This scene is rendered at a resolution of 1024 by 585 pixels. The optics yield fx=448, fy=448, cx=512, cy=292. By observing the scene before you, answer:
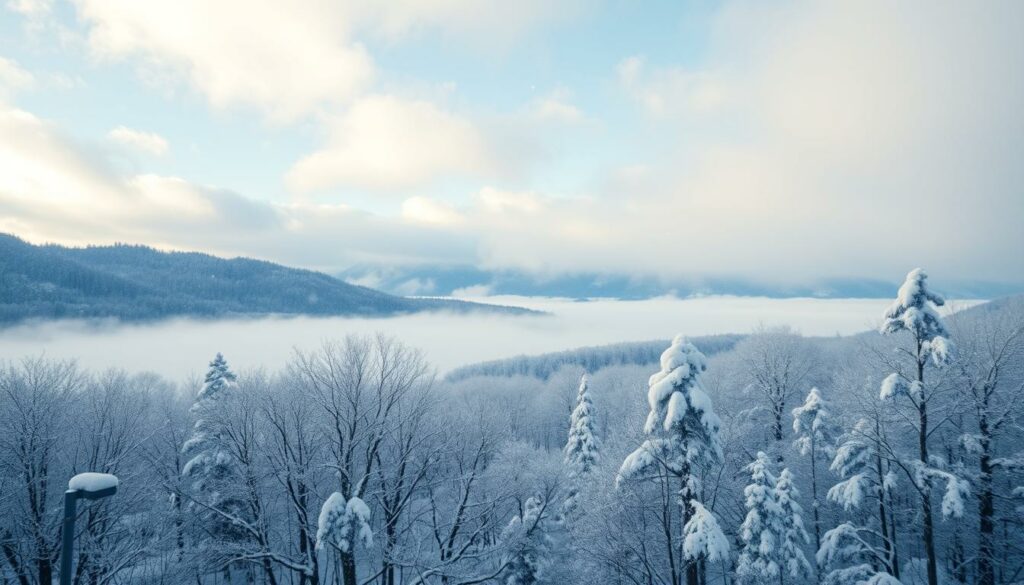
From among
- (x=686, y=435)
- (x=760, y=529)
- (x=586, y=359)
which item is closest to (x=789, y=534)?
(x=760, y=529)

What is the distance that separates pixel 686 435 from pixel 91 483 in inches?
553

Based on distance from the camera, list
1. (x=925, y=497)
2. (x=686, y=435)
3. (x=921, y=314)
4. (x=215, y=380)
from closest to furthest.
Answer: (x=921, y=314) → (x=686, y=435) → (x=925, y=497) → (x=215, y=380)

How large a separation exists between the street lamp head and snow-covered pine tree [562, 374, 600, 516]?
102 ft

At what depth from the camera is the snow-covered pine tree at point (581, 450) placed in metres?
35.2

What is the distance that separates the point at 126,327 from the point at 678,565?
235 metres

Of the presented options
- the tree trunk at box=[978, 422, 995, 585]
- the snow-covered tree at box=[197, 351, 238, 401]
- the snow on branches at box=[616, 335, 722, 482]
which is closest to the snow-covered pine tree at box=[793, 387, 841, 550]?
the tree trunk at box=[978, 422, 995, 585]

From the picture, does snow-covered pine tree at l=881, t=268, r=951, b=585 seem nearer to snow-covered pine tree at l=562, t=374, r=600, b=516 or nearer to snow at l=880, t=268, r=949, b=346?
snow at l=880, t=268, r=949, b=346

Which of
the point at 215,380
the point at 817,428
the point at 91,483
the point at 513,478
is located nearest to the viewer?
the point at 91,483

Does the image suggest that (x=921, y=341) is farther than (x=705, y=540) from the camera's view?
Yes

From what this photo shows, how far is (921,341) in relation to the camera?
44.9 ft

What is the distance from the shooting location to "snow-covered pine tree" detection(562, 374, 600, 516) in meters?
35.2

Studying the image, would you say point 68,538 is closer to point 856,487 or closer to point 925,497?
point 856,487

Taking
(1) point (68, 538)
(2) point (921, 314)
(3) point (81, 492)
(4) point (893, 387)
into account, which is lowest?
(1) point (68, 538)

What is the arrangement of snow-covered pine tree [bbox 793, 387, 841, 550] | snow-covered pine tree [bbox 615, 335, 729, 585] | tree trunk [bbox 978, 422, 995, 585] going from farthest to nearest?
snow-covered pine tree [bbox 793, 387, 841, 550]
tree trunk [bbox 978, 422, 995, 585]
snow-covered pine tree [bbox 615, 335, 729, 585]
